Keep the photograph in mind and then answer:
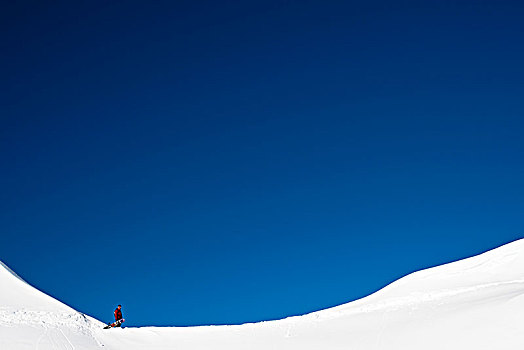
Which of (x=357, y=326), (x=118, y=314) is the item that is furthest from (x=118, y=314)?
(x=357, y=326)

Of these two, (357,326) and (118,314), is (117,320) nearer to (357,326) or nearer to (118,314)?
(118,314)

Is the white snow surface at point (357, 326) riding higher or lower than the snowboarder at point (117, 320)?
lower

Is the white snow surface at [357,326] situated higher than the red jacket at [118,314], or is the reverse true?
the red jacket at [118,314]

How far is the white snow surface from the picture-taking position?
61.4ft

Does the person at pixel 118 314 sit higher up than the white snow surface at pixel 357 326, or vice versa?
the person at pixel 118 314

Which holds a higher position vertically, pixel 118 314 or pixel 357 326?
pixel 118 314

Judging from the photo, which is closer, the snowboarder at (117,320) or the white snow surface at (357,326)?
the white snow surface at (357,326)

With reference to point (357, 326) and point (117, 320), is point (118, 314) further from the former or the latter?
point (357, 326)

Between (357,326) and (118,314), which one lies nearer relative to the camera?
(357,326)

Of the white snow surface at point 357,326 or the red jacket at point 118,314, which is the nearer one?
the white snow surface at point 357,326

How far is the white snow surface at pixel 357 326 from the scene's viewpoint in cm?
1870

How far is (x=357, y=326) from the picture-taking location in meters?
22.7

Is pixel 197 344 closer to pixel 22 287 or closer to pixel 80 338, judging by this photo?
pixel 80 338

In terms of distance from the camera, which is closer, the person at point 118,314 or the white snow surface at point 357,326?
the white snow surface at point 357,326
